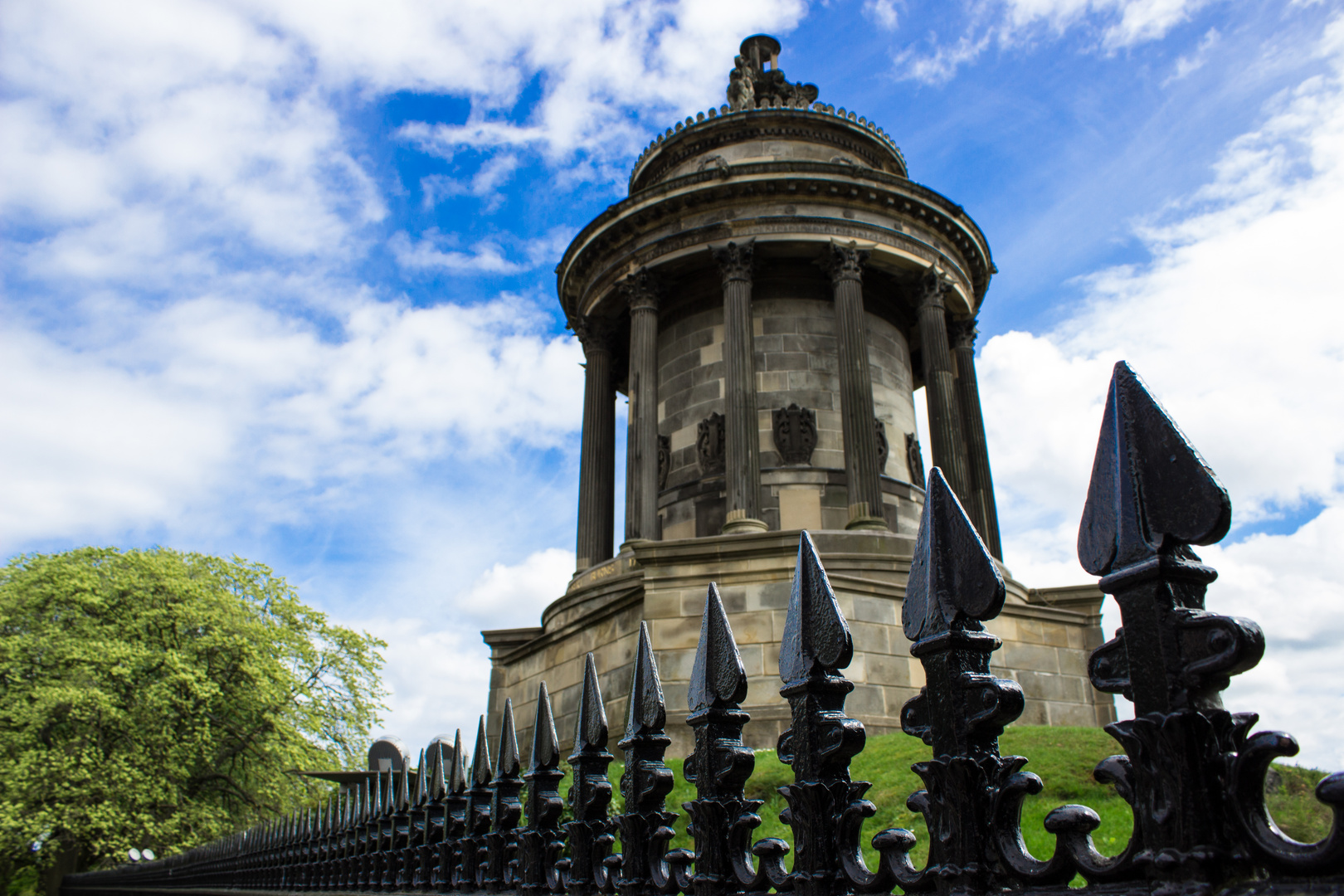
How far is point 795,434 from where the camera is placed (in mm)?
20953

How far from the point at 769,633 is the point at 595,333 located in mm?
12809

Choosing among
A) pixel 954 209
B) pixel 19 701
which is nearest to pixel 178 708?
→ pixel 19 701

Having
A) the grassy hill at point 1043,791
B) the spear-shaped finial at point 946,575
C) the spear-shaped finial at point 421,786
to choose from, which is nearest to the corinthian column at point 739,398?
the grassy hill at point 1043,791

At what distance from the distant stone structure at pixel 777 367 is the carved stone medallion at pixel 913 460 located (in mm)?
57

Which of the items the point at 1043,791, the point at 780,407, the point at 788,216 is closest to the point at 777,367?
the point at 780,407

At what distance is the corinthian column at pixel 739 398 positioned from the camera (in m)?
18.8

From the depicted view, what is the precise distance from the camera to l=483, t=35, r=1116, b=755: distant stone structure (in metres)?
17.7

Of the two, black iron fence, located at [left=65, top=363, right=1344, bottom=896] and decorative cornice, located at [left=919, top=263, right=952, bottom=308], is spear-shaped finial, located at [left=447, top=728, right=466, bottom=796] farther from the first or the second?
decorative cornice, located at [left=919, top=263, right=952, bottom=308]

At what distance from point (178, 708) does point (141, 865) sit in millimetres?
8866

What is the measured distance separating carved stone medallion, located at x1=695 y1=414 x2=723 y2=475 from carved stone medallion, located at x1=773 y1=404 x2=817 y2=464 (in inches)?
48.5

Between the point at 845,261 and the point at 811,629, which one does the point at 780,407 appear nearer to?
the point at 845,261

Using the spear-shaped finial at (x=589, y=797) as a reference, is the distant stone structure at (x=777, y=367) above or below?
above

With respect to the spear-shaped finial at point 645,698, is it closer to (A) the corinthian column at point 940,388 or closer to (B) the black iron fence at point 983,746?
(B) the black iron fence at point 983,746

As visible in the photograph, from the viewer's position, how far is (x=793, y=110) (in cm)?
2391
